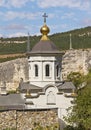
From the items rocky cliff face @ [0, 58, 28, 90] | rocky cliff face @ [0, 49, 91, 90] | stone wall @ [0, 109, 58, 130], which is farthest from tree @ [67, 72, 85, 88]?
stone wall @ [0, 109, 58, 130]

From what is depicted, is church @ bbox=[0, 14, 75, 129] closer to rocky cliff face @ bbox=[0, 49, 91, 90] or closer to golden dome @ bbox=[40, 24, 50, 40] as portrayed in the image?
golden dome @ bbox=[40, 24, 50, 40]

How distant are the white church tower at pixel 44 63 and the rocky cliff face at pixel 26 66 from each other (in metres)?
34.4

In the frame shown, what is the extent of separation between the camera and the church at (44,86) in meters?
33.1

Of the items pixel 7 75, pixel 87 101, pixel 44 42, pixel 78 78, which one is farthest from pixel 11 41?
pixel 87 101

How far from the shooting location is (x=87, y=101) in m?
27.4

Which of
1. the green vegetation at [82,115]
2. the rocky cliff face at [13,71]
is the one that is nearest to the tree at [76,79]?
the rocky cliff face at [13,71]

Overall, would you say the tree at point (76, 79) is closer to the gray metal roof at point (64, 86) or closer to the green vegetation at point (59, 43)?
the green vegetation at point (59, 43)

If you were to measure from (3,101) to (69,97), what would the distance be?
360 centimetres

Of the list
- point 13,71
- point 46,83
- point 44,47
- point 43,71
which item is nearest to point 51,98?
point 46,83

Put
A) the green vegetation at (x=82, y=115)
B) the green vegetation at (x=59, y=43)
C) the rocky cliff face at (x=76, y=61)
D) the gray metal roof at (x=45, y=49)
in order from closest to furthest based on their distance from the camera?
the green vegetation at (x=82, y=115) < the gray metal roof at (x=45, y=49) < the rocky cliff face at (x=76, y=61) < the green vegetation at (x=59, y=43)

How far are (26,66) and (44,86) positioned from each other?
37.7 metres

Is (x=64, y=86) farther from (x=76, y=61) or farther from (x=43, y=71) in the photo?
(x=76, y=61)

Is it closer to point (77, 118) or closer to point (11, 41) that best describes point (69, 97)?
point (77, 118)

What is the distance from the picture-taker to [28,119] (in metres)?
26.2
